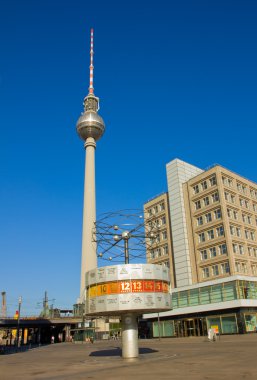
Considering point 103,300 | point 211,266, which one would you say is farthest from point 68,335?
point 103,300

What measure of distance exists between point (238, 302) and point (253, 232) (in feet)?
61.1

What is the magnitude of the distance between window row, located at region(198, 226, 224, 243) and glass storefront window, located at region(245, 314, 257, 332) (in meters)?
13.9

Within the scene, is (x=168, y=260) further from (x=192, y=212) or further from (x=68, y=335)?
(x=68, y=335)

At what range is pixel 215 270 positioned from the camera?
62.7 meters

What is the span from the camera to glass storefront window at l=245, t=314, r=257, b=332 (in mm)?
53081

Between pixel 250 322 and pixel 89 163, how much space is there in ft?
238

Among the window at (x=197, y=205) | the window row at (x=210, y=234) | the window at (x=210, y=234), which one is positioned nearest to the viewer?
the window row at (x=210, y=234)

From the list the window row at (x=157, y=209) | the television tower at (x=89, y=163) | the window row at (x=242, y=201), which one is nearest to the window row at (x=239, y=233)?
the window row at (x=242, y=201)

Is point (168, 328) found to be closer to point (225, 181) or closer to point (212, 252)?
point (212, 252)

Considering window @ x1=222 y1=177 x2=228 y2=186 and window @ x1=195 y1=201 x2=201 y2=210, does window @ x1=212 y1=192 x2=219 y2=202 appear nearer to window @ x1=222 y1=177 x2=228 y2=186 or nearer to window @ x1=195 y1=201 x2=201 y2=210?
window @ x1=222 y1=177 x2=228 y2=186

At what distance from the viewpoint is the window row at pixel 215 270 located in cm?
6044

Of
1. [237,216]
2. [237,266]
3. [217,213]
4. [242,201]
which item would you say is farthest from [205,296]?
[242,201]

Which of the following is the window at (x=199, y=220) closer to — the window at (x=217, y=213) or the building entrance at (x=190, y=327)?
the window at (x=217, y=213)

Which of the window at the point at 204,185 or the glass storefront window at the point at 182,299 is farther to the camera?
the window at the point at 204,185
